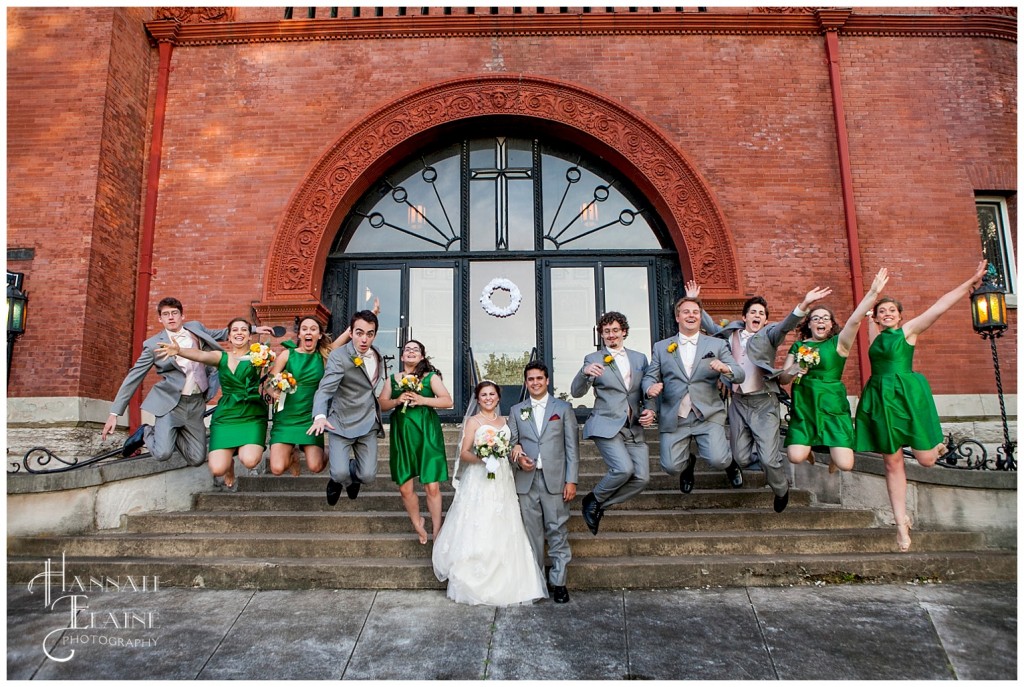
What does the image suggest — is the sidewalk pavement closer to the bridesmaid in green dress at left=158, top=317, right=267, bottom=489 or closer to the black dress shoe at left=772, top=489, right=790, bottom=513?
the black dress shoe at left=772, top=489, right=790, bottom=513

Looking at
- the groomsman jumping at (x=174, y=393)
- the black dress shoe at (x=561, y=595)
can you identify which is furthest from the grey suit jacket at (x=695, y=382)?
the groomsman jumping at (x=174, y=393)

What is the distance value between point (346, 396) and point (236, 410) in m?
1.21

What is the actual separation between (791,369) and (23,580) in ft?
22.1

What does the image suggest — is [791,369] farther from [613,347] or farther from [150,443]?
[150,443]

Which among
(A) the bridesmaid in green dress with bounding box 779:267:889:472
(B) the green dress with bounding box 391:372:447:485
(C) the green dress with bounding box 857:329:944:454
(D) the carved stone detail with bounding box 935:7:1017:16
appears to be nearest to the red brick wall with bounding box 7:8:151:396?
(B) the green dress with bounding box 391:372:447:485

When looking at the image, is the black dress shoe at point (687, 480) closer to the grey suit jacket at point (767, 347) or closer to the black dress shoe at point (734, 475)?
the black dress shoe at point (734, 475)

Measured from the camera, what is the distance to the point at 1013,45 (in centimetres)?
1063

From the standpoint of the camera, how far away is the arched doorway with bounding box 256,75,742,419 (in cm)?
988

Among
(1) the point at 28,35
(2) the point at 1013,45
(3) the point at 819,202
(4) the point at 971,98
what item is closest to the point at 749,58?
(3) the point at 819,202

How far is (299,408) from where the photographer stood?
5.97 m

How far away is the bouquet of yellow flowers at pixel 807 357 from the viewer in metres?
5.59

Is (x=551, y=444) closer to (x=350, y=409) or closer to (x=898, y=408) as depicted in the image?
(x=350, y=409)

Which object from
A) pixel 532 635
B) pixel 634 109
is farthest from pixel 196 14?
pixel 532 635

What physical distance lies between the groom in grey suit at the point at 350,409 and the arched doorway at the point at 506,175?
4.30m
